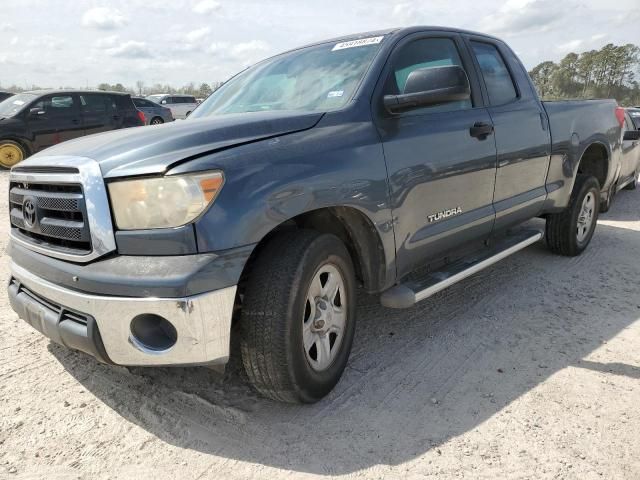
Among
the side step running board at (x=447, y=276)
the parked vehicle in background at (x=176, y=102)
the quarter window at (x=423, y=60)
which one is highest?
the parked vehicle in background at (x=176, y=102)

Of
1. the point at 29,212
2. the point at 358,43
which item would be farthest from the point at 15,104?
the point at 358,43

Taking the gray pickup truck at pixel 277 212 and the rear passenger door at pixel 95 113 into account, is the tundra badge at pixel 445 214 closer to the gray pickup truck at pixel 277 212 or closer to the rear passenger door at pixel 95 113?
the gray pickup truck at pixel 277 212

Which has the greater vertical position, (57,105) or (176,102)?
(176,102)

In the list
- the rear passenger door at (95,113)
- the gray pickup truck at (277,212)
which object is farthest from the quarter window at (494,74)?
the rear passenger door at (95,113)

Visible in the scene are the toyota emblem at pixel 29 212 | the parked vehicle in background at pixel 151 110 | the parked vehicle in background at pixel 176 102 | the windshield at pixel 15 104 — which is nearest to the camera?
the toyota emblem at pixel 29 212

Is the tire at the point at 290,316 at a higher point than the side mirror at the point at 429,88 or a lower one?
lower

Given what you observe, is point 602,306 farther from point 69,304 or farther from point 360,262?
point 69,304

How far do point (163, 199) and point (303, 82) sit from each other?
1.43m

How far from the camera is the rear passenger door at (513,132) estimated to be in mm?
3625

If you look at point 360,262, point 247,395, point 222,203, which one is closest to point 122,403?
point 247,395

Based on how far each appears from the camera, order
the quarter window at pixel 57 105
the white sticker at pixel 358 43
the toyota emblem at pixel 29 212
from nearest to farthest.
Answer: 1. the toyota emblem at pixel 29 212
2. the white sticker at pixel 358 43
3. the quarter window at pixel 57 105

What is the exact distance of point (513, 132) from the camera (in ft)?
12.2

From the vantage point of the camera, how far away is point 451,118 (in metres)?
3.18

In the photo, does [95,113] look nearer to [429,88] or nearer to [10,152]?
[10,152]
